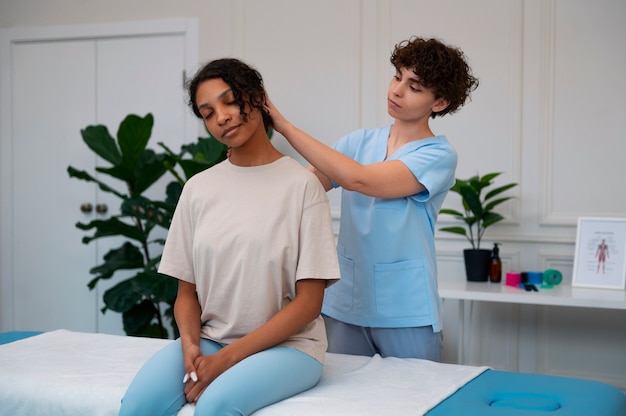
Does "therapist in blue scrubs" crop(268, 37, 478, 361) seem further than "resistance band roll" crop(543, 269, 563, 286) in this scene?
No

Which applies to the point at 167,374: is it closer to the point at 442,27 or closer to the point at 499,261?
the point at 499,261

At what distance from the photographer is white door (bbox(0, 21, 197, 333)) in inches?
166

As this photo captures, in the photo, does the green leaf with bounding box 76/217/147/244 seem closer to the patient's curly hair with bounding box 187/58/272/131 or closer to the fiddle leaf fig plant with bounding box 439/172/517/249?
the fiddle leaf fig plant with bounding box 439/172/517/249

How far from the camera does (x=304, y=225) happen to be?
65.7 inches

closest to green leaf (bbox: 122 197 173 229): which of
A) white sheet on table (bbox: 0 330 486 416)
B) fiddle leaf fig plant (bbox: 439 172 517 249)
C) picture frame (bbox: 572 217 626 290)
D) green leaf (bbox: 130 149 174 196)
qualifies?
green leaf (bbox: 130 149 174 196)

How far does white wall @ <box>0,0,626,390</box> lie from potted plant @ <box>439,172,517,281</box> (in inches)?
8.7

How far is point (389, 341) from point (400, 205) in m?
0.36

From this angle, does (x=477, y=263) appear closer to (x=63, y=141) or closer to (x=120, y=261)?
(x=120, y=261)

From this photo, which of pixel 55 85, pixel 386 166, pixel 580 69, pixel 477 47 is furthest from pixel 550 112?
pixel 55 85

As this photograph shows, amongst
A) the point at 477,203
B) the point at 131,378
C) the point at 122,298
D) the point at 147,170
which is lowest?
the point at 122,298

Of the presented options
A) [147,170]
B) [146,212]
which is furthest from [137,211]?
[147,170]

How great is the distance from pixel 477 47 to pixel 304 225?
2182mm

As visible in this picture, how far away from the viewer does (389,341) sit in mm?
1974

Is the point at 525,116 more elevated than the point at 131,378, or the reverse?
the point at 525,116
